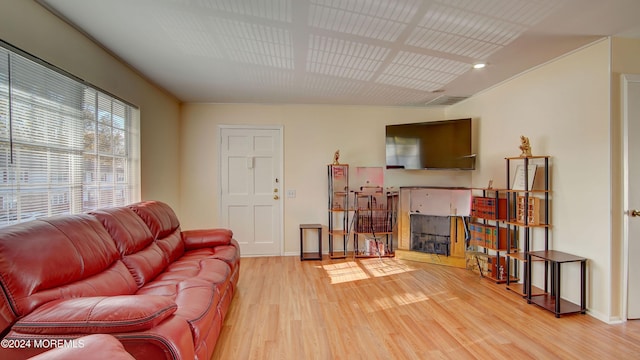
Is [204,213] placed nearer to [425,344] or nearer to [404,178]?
[404,178]

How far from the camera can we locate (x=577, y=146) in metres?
2.76

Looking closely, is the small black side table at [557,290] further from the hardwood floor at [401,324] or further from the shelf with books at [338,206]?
the shelf with books at [338,206]

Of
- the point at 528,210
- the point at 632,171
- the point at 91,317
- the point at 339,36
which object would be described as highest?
the point at 339,36

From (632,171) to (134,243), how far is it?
13.8 ft

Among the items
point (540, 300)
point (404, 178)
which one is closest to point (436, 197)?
point (404, 178)

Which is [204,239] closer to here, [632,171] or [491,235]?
[491,235]

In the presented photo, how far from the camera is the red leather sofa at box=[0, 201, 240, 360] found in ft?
4.07

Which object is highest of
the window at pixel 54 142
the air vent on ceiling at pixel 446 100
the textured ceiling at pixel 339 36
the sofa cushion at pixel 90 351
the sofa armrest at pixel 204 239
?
the air vent on ceiling at pixel 446 100

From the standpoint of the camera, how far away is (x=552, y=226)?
9.96ft

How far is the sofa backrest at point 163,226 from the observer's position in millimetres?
2686

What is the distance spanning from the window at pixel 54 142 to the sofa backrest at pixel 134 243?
0.34 m

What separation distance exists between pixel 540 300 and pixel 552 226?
30.2 inches

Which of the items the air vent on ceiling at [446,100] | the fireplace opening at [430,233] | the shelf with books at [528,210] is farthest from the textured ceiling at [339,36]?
the fireplace opening at [430,233]

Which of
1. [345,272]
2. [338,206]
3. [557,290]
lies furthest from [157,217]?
[557,290]
